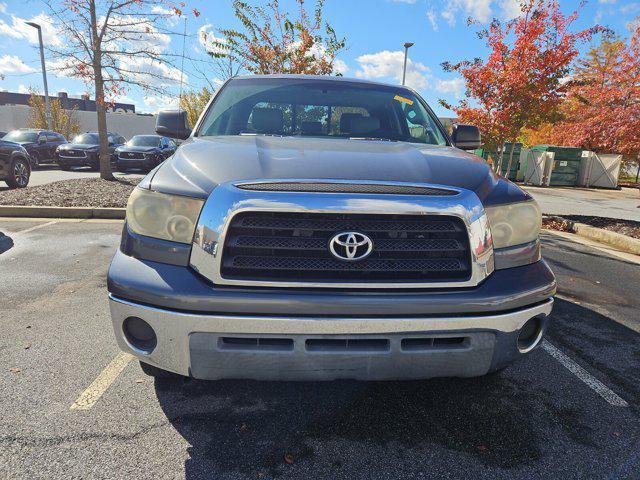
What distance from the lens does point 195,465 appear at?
6.30ft

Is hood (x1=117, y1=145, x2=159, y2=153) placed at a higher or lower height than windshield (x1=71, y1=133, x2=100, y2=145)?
lower

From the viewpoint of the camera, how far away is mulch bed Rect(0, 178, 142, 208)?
26.2 ft

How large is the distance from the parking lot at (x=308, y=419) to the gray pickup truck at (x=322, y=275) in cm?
43

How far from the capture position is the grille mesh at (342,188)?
183 cm

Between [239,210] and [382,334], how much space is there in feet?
2.57

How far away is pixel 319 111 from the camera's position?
10.9ft

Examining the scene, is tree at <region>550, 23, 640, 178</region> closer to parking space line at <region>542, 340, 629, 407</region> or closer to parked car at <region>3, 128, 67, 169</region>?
parking space line at <region>542, 340, 629, 407</region>

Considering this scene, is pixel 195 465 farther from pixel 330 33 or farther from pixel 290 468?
pixel 330 33

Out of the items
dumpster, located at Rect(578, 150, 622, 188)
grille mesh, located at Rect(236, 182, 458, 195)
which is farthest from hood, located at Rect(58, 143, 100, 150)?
dumpster, located at Rect(578, 150, 622, 188)

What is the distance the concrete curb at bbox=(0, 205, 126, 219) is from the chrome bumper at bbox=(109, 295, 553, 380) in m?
6.40

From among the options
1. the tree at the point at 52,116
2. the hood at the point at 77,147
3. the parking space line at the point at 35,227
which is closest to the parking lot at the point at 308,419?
the parking space line at the point at 35,227

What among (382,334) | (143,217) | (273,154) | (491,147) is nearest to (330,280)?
(382,334)

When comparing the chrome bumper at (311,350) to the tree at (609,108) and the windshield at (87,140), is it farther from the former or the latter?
Answer: the windshield at (87,140)

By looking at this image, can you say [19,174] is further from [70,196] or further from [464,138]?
[464,138]
